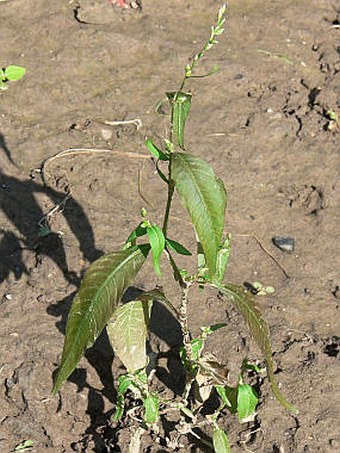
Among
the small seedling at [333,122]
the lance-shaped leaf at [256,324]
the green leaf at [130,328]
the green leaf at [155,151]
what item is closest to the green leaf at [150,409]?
the green leaf at [130,328]

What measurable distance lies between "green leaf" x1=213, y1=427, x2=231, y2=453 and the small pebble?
3.79ft

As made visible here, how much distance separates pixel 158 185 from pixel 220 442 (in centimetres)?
151

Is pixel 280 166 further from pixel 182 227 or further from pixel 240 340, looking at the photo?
pixel 240 340

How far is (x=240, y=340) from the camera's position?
3.13 metres

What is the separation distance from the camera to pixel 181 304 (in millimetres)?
2588

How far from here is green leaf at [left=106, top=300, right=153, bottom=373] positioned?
8.72 ft

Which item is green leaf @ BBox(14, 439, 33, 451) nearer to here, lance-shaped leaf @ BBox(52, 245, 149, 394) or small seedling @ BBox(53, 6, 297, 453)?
small seedling @ BBox(53, 6, 297, 453)

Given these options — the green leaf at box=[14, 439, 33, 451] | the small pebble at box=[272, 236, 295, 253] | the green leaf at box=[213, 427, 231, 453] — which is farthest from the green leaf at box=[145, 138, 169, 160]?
the small pebble at box=[272, 236, 295, 253]

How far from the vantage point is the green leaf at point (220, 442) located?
2.64 meters

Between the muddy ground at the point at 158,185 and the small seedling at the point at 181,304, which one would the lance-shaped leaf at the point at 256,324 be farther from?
the muddy ground at the point at 158,185

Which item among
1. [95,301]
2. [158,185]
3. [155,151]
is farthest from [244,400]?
[158,185]

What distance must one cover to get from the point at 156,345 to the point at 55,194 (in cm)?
97

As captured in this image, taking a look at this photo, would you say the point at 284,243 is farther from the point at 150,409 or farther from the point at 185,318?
the point at 150,409

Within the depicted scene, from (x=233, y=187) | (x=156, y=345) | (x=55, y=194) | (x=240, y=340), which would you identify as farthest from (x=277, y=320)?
(x=55, y=194)
